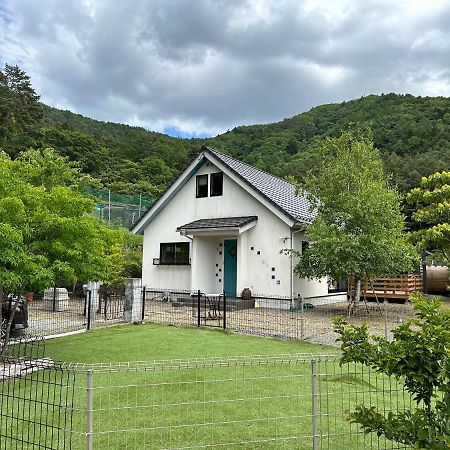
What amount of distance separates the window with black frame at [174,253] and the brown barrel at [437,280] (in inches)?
475

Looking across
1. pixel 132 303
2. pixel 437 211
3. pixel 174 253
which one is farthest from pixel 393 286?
pixel 132 303

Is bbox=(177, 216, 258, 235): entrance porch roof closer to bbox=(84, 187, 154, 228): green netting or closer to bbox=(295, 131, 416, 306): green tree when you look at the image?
bbox=(295, 131, 416, 306): green tree

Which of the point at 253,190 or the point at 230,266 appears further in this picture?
the point at 230,266

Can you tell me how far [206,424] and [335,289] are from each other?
15742mm

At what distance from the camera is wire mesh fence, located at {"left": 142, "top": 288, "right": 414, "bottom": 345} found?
1119 centimetres

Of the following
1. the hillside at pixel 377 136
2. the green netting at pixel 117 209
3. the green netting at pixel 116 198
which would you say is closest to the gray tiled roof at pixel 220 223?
the green netting at pixel 117 209

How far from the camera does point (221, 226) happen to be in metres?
16.7

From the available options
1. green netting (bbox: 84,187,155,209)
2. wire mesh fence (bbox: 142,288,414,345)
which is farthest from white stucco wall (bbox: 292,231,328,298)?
green netting (bbox: 84,187,155,209)

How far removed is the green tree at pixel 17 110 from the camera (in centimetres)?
3897

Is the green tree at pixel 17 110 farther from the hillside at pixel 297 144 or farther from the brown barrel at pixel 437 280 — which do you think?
the brown barrel at pixel 437 280

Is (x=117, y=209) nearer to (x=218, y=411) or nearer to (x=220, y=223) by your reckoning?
(x=220, y=223)

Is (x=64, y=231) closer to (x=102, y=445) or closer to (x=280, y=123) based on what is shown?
(x=102, y=445)

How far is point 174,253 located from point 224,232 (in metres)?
3.44

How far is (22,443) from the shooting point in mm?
4145
